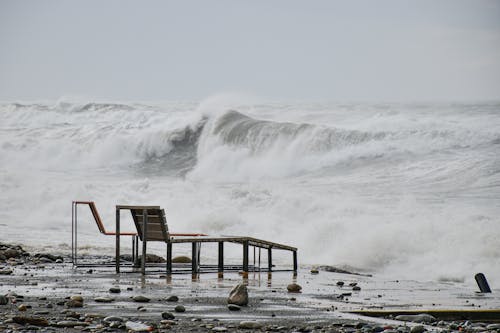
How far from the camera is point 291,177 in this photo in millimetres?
28844

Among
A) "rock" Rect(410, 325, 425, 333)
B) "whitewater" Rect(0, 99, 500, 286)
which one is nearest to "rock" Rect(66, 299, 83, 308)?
"rock" Rect(410, 325, 425, 333)

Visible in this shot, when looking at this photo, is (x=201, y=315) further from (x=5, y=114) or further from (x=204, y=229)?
(x=5, y=114)

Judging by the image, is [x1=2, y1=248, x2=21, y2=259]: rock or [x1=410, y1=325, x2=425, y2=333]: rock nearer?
[x1=410, y1=325, x2=425, y2=333]: rock

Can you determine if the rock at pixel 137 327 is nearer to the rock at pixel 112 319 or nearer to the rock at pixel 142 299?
the rock at pixel 112 319

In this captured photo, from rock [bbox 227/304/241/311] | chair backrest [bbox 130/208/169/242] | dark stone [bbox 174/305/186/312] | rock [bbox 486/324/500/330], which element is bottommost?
rock [bbox 486/324/500/330]

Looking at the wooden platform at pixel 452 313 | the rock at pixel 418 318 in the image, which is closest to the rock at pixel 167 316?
the wooden platform at pixel 452 313

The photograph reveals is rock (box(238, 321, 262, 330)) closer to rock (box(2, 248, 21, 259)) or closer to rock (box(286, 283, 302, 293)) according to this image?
rock (box(286, 283, 302, 293))

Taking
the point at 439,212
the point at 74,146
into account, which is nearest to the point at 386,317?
the point at 439,212

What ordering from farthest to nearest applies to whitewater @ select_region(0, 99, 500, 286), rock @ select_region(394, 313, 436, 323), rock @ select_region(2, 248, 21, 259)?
whitewater @ select_region(0, 99, 500, 286), rock @ select_region(2, 248, 21, 259), rock @ select_region(394, 313, 436, 323)

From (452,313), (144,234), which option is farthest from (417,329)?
(144,234)

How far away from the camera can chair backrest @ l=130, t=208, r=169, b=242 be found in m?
10.6

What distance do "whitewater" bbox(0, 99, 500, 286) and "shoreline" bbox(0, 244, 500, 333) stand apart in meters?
4.19

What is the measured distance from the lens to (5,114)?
50.9 m

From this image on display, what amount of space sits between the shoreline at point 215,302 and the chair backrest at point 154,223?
0.49m
